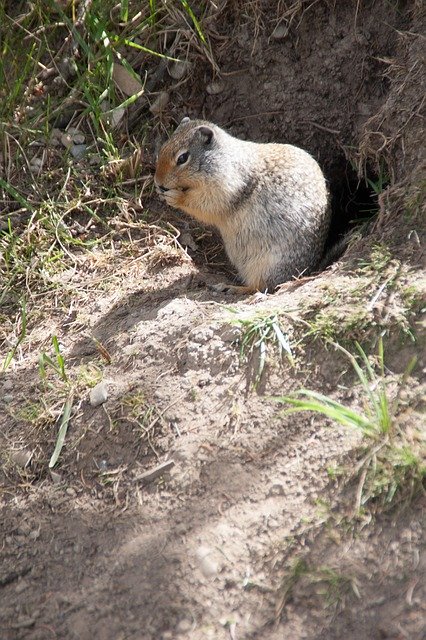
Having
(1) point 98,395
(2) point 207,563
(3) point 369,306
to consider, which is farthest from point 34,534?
(3) point 369,306

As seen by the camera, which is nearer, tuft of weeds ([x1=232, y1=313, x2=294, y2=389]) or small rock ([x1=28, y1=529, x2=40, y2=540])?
small rock ([x1=28, y1=529, x2=40, y2=540])

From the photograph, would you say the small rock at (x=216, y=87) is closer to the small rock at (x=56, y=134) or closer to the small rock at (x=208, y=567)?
the small rock at (x=56, y=134)

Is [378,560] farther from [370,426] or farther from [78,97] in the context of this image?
[78,97]

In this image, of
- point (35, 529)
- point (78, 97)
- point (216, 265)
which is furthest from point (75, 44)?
point (35, 529)

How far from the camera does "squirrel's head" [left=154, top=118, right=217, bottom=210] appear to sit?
4.54 metres

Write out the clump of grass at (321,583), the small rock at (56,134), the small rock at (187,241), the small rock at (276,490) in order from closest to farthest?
the clump of grass at (321,583) < the small rock at (276,490) < the small rock at (187,241) < the small rock at (56,134)

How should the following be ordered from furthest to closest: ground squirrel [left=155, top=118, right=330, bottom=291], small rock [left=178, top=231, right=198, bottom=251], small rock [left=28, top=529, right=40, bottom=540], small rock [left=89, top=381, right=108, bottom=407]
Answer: small rock [left=178, top=231, right=198, bottom=251] → ground squirrel [left=155, top=118, right=330, bottom=291] → small rock [left=89, top=381, right=108, bottom=407] → small rock [left=28, top=529, right=40, bottom=540]

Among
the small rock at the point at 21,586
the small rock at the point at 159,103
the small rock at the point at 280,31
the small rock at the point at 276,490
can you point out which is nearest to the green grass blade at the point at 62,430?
the small rock at the point at 21,586

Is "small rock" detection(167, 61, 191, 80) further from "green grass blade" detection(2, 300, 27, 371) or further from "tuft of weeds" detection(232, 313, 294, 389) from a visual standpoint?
"tuft of weeds" detection(232, 313, 294, 389)

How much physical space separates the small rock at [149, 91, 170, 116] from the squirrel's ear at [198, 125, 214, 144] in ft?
2.45

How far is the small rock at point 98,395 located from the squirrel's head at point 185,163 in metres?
1.48

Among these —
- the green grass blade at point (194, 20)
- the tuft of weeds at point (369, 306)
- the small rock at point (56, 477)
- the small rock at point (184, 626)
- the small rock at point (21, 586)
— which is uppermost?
the green grass blade at point (194, 20)

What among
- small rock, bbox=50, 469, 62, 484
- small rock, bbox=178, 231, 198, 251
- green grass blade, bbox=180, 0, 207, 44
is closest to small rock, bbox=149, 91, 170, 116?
green grass blade, bbox=180, 0, 207, 44

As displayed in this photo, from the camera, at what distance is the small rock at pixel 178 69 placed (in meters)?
5.11
